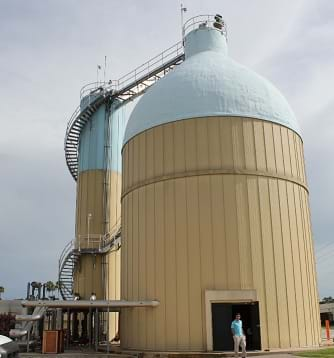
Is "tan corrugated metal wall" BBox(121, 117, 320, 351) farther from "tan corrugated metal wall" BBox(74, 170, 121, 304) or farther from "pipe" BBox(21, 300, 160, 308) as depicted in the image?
"tan corrugated metal wall" BBox(74, 170, 121, 304)

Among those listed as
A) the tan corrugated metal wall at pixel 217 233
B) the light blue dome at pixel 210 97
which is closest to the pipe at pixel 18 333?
the tan corrugated metal wall at pixel 217 233

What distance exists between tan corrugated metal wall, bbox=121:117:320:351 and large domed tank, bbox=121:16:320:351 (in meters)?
0.05

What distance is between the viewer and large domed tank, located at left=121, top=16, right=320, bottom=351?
65.5 ft

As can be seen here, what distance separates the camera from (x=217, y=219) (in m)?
20.5

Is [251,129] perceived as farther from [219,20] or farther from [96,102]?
[96,102]

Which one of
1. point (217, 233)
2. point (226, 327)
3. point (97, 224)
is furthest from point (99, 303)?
point (97, 224)

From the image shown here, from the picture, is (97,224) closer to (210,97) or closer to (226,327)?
(210,97)

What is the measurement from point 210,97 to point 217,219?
564cm

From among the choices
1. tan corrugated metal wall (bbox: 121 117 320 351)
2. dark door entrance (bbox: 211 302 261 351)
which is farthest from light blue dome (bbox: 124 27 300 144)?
dark door entrance (bbox: 211 302 261 351)

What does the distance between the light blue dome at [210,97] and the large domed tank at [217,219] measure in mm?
56

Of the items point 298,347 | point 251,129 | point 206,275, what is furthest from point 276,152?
point 298,347

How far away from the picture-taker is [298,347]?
19.9m

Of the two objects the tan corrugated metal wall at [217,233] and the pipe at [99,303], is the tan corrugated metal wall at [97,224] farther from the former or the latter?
the pipe at [99,303]

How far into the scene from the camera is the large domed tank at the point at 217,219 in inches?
786
